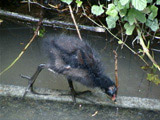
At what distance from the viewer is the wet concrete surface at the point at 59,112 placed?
2.85 metres

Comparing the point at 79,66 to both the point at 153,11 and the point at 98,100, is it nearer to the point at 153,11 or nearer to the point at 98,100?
the point at 98,100

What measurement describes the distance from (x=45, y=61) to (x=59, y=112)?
108 cm

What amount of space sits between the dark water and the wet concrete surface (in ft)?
1.82

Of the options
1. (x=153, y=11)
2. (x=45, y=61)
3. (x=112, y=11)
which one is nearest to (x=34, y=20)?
(x=45, y=61)

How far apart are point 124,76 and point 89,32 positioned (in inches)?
46.7

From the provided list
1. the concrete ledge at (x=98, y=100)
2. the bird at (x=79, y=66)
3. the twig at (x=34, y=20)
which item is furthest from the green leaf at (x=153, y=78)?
the twig at (x=34, y=20)

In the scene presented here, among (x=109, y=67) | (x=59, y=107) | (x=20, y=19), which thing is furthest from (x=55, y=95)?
(x=20, y=19)

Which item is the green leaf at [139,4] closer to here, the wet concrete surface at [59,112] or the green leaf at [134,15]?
the green leaf at [134,15]

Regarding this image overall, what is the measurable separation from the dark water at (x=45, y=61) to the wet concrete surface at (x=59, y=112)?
554 millimetres

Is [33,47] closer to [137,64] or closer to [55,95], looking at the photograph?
[55,95]

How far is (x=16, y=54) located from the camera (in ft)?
12.9

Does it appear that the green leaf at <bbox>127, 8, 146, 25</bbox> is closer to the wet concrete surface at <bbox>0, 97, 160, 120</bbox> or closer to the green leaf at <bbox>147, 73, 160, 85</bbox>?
the green leaf at <bbox>147, 73, 160, 85</bbox>

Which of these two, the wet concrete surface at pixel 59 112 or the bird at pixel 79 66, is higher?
the bird at pixel 79 66

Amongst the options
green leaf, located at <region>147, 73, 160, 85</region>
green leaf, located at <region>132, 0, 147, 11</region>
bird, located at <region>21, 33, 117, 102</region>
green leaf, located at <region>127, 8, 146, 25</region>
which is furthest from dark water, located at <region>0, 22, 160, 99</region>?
green leaf, located at <region>132, 0, 147, 11</region>
